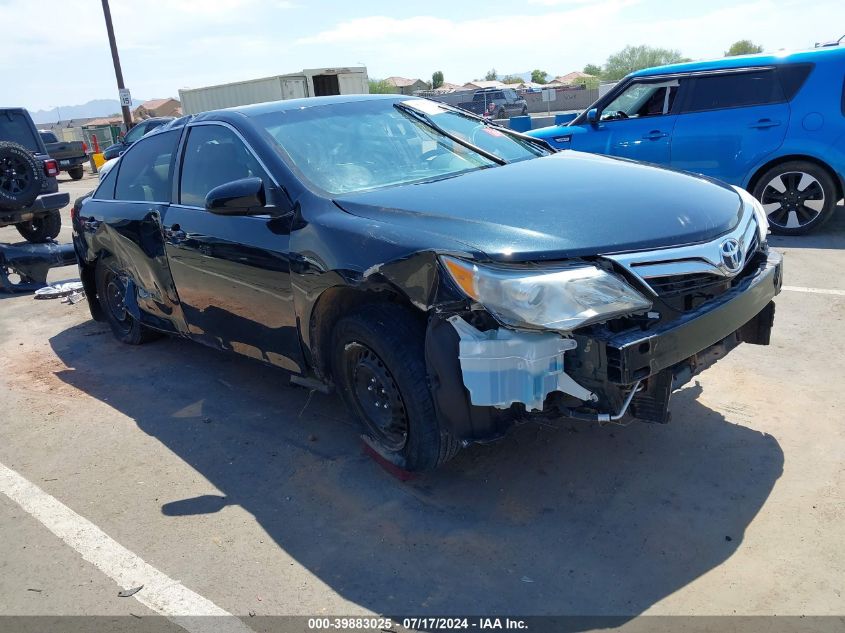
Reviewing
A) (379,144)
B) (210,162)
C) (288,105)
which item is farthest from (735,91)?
(210,162)

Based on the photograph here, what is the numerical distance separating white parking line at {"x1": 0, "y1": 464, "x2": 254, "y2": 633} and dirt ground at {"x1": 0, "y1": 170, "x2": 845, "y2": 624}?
0.14 ft

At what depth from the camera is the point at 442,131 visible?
4191 mm

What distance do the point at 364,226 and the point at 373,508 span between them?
4.22ft

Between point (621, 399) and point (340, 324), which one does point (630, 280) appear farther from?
point (340, 324)

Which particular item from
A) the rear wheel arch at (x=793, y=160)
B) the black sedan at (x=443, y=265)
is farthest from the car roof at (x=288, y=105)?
the rear wheel arch at (x=793, y=160)

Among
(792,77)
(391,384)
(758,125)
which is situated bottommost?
(391,384)

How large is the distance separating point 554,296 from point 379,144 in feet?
5.90

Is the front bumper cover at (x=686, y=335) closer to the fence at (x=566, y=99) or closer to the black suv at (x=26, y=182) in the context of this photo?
the black suv at (x=26, y=182)

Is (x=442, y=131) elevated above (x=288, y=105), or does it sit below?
below

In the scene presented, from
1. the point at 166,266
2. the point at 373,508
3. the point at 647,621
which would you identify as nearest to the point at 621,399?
the point at 647,621

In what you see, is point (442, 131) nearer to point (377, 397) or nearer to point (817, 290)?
point (377, 397)

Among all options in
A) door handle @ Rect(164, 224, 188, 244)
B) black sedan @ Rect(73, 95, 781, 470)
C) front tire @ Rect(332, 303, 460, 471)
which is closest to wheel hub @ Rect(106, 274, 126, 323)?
black sedan @ Rect(73, 95, 781, 470)

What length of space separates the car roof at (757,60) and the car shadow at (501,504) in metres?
5.09

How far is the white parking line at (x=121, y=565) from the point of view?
2.65 metres
